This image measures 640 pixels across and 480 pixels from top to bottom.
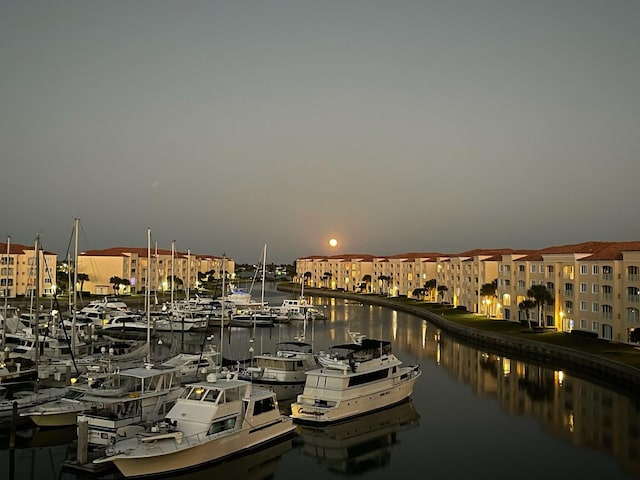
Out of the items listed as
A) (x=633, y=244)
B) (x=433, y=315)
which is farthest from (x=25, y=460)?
(x=433, y=315)

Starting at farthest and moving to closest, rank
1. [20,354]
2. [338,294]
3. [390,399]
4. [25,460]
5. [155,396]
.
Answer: [338,294], [20,354], [390,399], [155,396], [25,460]

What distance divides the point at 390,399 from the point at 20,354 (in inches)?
1070

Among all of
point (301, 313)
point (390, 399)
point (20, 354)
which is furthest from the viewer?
point (301, 313)

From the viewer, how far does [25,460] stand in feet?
77.9

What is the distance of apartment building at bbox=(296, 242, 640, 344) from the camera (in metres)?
51.1

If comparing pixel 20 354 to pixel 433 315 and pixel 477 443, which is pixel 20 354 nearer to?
pixel 477 443

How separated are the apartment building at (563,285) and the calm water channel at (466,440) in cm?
1177

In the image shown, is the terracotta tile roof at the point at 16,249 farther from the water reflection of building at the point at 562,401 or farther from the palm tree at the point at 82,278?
the water reflection of building at the point at 562,401

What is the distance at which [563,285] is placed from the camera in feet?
203

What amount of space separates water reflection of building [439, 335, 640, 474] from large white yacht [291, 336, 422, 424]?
305 inches

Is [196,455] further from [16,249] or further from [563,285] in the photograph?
[16,249]

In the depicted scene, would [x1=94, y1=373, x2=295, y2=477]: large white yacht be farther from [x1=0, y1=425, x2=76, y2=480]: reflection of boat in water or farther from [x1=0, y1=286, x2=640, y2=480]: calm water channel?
[x1=0, y1=425, x2=76, y2=480]: reflection of boat in water

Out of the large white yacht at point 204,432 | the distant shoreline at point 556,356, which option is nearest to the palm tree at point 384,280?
the distant shoreline at point 556,356

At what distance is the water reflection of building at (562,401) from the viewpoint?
28094mm
